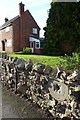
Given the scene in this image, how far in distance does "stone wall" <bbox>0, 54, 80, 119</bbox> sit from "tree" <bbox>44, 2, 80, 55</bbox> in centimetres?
1827

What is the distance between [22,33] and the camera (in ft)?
128

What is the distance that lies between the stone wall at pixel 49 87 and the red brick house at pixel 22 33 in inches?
1188

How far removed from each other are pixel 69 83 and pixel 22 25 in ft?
116

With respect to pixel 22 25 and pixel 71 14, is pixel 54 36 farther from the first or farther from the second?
pixel 22 25

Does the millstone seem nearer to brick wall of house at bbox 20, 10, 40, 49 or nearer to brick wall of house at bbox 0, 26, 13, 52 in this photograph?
brick wall of house at bbox 20, 10, 40, 49

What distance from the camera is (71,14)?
25.5 metres

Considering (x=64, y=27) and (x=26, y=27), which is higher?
(x=26, y=27)

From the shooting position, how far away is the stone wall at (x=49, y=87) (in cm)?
430

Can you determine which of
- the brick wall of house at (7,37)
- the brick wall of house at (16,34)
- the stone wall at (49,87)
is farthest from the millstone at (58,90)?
the brick wall of house at (7,37)

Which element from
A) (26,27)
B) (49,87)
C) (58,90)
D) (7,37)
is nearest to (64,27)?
(26,27)

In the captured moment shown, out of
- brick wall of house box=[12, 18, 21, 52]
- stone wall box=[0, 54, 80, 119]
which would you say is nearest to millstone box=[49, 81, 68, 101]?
stone wall box=[0, 54, 80, 119]

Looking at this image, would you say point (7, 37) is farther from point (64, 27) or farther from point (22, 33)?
point (64, 27)

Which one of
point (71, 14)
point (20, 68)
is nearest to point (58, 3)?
point (71, 14)

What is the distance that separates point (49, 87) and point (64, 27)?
67.7 feet
